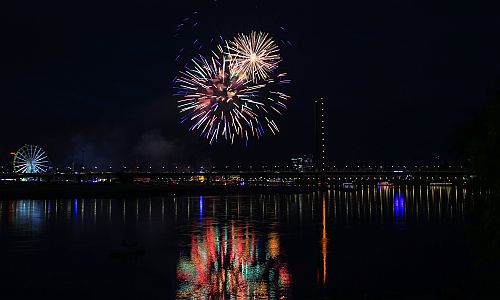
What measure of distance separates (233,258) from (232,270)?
3958mm

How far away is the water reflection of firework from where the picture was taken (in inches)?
861

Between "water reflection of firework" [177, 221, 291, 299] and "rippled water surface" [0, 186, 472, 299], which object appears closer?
"water reflection of firework" [177, 221, 291, 299]

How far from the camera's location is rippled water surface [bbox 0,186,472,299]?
2292 centimetres

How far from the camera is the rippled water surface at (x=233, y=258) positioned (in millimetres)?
22922

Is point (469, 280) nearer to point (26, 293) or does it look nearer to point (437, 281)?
point (437, 281)

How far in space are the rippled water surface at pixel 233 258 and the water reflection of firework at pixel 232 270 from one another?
0.05 metres

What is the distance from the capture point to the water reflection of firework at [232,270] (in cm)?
2186

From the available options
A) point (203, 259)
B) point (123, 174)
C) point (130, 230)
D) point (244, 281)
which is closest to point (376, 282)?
point (244, 281)

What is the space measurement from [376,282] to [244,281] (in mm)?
5540

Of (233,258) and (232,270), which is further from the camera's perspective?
(233,258)

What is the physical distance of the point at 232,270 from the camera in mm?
26922

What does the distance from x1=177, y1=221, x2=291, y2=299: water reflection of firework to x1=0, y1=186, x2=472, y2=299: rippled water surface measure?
5 cm

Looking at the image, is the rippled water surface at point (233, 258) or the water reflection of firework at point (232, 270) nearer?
the water reflection of firework at point (232, 270)

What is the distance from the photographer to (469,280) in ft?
80.7
